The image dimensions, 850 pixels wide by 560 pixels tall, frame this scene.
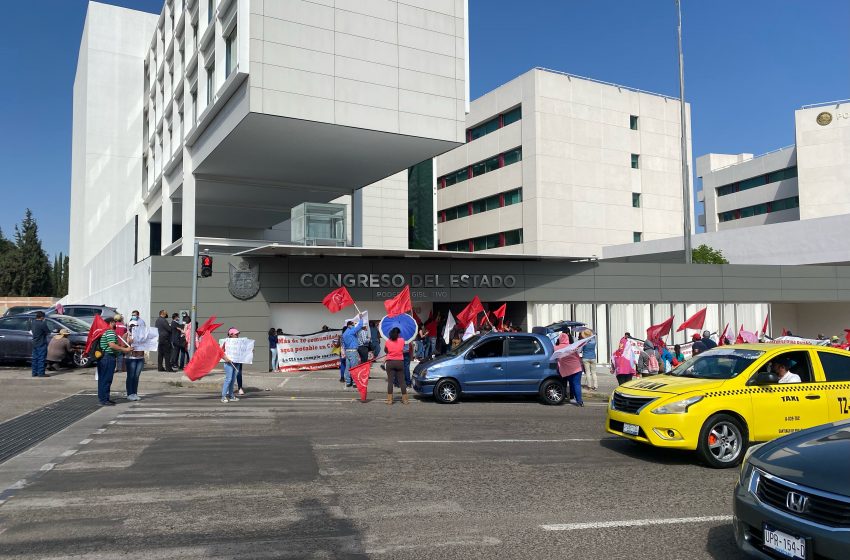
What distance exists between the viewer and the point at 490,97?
53.4 meters

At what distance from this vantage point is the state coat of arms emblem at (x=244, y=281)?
22594 mm

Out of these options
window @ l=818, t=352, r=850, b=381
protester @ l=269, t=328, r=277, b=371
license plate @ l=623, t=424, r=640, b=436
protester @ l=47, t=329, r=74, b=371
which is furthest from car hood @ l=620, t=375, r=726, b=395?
protester @ l=47, t=329, r=74, b=371

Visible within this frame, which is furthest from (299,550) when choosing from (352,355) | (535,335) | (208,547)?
(352,355)

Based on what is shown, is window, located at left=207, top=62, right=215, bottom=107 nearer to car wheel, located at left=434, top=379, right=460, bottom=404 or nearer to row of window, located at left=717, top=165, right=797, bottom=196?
car wheel, located at left=434, top=379, right=460, bottom=404

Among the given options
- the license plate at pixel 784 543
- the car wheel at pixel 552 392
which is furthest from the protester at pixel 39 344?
the license plate at pixel 784 543

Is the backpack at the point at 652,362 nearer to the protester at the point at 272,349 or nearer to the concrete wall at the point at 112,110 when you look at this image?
the protester at the point at 272,349

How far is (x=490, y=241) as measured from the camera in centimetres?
5469

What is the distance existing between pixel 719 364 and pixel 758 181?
65.0 metres

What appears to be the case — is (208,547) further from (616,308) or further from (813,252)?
(813,252)

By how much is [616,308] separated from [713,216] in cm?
5081

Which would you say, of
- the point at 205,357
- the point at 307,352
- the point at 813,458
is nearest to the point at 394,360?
the point at 205,357

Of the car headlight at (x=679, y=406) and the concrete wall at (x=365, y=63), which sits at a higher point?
the concrete wall at (x=365, y=63)

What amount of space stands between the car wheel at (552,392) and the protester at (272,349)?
11.0 metres

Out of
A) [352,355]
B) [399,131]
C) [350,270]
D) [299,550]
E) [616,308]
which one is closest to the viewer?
[299,550]
